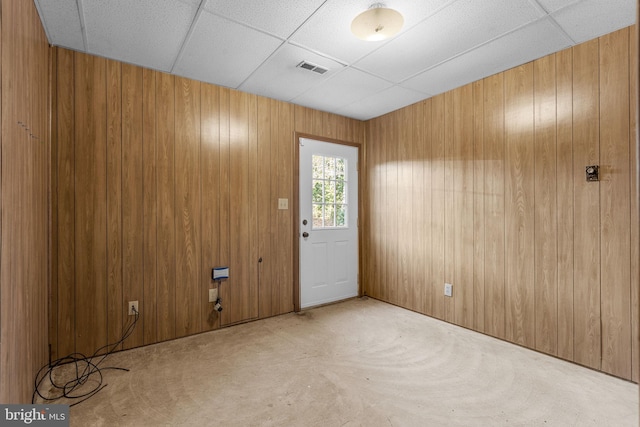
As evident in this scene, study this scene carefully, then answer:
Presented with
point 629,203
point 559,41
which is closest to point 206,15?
point 559,41

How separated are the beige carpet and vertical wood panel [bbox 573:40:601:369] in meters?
0.28

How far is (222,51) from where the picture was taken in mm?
2322

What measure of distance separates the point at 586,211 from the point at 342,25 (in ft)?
7.40

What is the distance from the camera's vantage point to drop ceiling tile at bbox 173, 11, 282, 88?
6.67ft

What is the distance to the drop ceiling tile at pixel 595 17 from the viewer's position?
5.85 feet

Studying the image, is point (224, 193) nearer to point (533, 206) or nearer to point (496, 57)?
point (496, 57)

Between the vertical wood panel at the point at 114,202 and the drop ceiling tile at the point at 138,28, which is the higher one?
the drop ceiling tile at the point at 138,28

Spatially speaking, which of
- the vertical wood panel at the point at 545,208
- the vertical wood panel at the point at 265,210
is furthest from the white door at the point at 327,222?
the vertical wood panel at the point at 545,208

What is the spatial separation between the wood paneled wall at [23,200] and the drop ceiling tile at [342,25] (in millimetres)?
1563

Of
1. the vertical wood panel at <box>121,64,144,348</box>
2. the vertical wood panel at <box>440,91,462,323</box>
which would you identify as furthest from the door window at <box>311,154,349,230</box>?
the vertical wood panel at <box>121,64,144,348</box>

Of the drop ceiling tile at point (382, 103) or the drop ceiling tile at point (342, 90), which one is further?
the drop ceiling tile at point (382, 103)

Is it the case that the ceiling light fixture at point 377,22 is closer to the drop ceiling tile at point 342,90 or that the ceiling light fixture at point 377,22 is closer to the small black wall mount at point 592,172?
the drop ceiling tile at point 342,90

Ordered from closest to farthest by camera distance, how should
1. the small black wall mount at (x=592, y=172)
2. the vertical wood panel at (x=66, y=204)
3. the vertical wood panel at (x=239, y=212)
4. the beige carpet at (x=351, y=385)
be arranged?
the beige carpet at (x=351, y=385) < the small black wall mount at (x=592, y=172) < the vertical wood panel at (x=66, y=204) < the vertical wood panel at (x=239, y=212)

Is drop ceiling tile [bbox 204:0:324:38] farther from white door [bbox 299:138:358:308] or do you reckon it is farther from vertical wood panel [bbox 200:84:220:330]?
white door [bbox 299:138:358:308]
